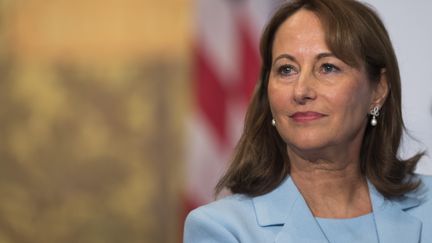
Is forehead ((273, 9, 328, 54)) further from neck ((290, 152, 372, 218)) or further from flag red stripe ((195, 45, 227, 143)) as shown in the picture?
flag red stripe ((195, 45, 227, 143))

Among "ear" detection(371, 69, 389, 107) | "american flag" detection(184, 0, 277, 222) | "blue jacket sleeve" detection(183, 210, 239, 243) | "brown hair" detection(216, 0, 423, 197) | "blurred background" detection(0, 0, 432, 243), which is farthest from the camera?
"blurred background" detection(0, 0, 432, 243)

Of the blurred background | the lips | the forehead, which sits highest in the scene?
the forehead

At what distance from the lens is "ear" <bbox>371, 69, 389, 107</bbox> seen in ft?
5.88

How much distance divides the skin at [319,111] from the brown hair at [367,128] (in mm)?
23

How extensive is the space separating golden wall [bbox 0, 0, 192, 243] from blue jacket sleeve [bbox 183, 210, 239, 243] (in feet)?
3.84

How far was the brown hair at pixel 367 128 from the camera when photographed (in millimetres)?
1684

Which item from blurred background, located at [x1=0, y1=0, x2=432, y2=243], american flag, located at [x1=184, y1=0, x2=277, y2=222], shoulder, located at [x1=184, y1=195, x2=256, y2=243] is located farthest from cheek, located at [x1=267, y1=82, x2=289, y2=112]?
blurred background, located at [x1=0, y1=0, x2=432, y2=243]

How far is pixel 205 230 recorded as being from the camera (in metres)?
1.60

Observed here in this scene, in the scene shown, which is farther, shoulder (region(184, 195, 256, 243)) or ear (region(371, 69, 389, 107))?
ear (region(371, 69, 389, 107))

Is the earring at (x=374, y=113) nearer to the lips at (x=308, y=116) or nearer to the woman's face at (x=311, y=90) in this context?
the woman's face at (x=311, y=90)

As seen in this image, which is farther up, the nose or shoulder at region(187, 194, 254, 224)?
the nose

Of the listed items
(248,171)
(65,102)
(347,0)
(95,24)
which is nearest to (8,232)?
(65,102)

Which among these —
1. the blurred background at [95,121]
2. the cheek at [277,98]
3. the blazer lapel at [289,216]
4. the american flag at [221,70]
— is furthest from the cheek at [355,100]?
the blurred background at [95,121]

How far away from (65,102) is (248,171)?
4.16ft
